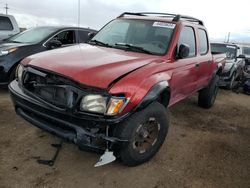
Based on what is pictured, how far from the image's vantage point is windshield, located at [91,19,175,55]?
4.19m

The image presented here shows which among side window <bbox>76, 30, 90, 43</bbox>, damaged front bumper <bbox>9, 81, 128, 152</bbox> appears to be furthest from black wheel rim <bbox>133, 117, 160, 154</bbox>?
side window <bbox>76, 30, 90, 43</bbox>

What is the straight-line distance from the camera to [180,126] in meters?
5.29

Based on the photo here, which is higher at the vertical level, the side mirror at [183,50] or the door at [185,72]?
the side mirror at [183,50]

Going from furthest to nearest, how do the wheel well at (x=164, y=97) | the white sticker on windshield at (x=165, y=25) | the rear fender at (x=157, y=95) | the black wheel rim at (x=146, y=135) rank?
the white sticker on windshield at (x=165, y=25) < the wheel well at (x=164, y=97) < the black wheel rim at (x=146, y=135) < the rear fender at (x=157, y=95)

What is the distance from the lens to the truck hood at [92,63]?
3020 mm

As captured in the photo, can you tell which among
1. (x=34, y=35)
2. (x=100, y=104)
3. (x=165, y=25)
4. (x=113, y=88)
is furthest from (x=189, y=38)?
(x=34, y=35)

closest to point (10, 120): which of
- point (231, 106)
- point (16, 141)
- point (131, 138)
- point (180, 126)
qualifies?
point (16, 141)

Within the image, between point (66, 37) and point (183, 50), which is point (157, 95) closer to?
point (183, 50)

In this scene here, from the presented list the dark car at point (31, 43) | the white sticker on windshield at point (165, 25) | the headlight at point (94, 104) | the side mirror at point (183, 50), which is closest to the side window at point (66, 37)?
the dark car at point (31, 43)

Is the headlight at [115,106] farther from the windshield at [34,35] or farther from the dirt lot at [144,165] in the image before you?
the windshield at [34,35]

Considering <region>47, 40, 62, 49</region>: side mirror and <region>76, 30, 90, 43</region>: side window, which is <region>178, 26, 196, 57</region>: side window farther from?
<region>76, 30, 90, 43</region>: side window

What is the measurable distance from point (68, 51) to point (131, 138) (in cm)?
153

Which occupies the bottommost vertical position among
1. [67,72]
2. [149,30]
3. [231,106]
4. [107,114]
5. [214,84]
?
[231,106]

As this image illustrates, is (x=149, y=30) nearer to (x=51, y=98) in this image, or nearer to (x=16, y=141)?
(x=51, y=98)
